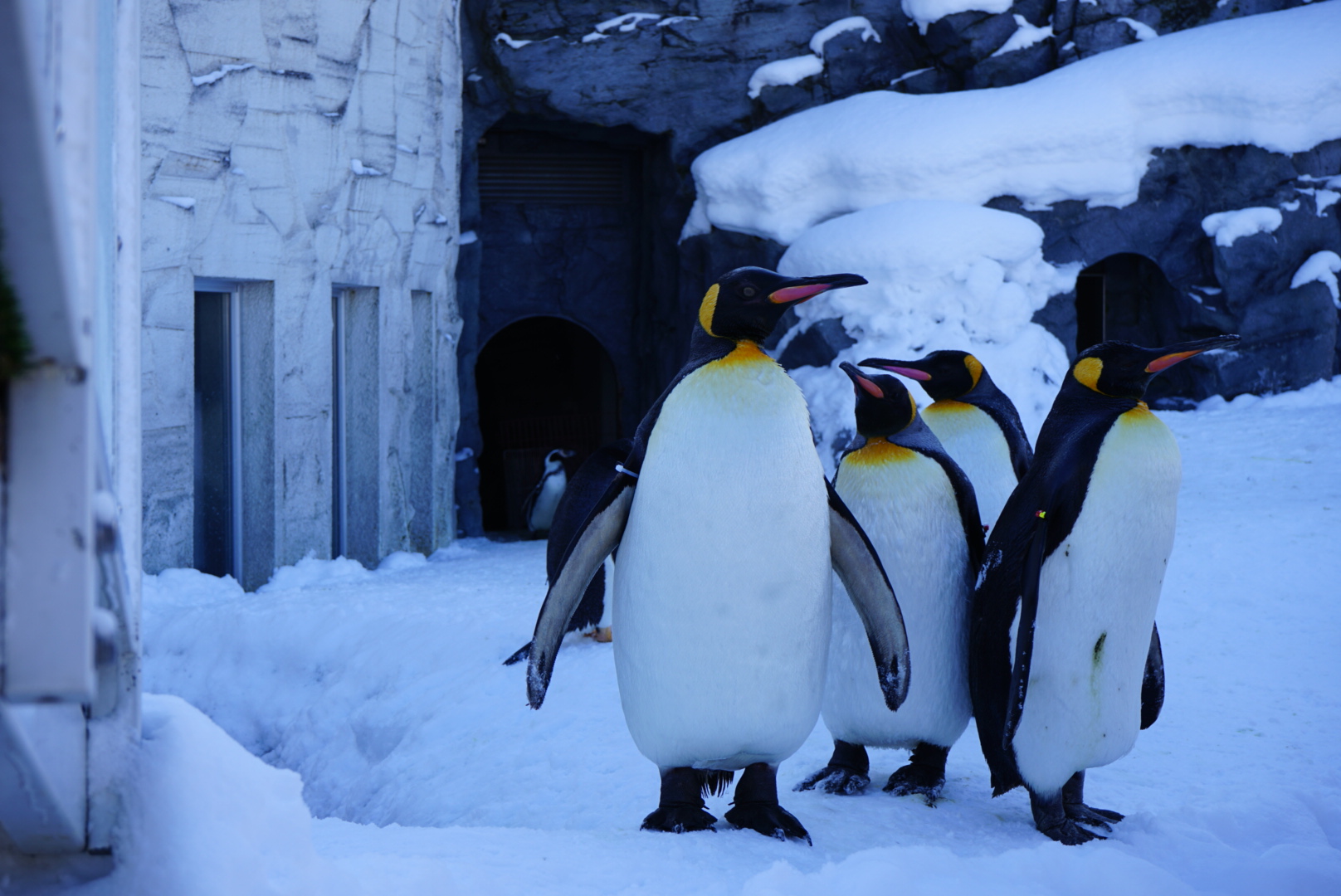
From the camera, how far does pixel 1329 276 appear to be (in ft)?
24.7

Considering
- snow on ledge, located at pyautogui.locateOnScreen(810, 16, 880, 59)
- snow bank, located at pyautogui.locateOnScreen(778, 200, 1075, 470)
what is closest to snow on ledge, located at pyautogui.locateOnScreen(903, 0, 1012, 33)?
snow on ledge, located at pyautogui.locateOnScreen(810, 16, 880, 59)

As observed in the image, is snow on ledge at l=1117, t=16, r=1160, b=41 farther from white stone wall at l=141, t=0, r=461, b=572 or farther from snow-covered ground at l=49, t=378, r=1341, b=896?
white stone wall at l=141, t=0, r=461, b=572

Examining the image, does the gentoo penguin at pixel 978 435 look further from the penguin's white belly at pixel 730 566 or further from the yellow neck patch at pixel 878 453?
the penguin's white belly at pixel 730 566

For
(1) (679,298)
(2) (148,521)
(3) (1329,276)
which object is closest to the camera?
(2) (148,521)

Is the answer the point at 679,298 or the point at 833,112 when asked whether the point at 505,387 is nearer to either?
the point at 679,298

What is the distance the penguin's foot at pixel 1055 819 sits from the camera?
2.34 m

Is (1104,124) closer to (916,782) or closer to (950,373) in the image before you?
(950,373)

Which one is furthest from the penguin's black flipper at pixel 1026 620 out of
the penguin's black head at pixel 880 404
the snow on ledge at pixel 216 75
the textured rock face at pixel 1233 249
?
the textured rock face at pixel 1233 249

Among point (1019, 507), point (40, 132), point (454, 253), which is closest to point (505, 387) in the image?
point (454, 253)

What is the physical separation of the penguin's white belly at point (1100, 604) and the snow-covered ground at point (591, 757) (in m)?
0.21

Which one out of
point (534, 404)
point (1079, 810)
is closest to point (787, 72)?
point (534, 404)

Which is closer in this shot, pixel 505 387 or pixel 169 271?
pixel 169 271

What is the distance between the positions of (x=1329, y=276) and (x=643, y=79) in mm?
5344

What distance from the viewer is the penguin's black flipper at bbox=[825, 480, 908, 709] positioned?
7.50ft
